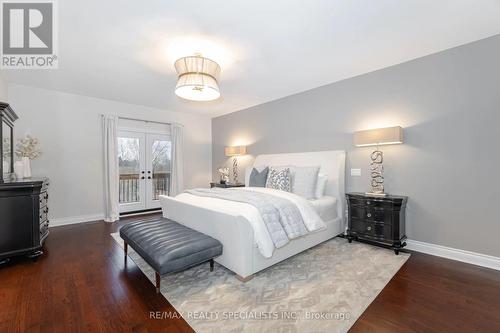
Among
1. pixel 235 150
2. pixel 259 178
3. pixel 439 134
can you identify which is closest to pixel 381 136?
pixel 439 134

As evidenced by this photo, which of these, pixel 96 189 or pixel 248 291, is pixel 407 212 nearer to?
pixel 248 291

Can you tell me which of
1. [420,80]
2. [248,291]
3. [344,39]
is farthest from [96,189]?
[420,80]

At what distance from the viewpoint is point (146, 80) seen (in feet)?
13.0

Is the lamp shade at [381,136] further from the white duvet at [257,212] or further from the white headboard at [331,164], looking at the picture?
the white duvet at [257,212]

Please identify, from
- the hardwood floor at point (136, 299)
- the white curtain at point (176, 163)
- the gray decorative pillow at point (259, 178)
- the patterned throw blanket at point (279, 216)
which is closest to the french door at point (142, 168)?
the white curtain at point (176, 163)

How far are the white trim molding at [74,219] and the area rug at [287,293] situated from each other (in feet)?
9.03

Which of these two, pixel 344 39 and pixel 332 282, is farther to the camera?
pixel 344 39

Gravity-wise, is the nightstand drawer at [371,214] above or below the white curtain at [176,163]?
below

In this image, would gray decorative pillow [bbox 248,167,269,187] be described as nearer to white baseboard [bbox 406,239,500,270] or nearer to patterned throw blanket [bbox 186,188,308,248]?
patterned throw blanket [bbox 186,188,308,248]

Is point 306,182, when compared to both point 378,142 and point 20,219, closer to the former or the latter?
point 378,142

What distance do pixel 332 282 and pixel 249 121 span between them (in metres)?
4.33

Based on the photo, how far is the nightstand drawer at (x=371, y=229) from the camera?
316 cm

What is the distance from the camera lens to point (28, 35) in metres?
2.69

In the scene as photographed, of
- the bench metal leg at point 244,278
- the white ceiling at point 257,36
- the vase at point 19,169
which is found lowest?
the bench metal leg at point 244,278
